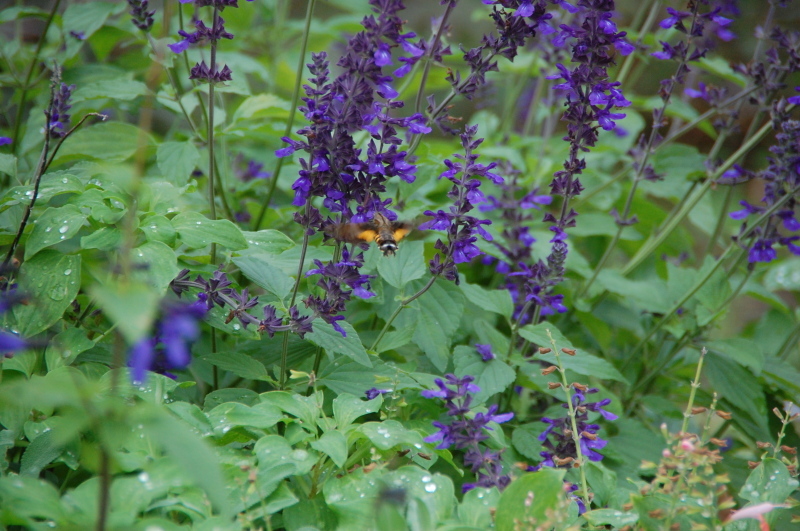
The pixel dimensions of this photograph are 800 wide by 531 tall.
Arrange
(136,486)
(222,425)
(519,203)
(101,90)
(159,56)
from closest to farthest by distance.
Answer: (136,486), (222,425), (159,56), (101,90), (519,203)

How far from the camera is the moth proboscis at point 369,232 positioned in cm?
154

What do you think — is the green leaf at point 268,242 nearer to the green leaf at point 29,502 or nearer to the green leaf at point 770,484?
the green leaf at point 29,502

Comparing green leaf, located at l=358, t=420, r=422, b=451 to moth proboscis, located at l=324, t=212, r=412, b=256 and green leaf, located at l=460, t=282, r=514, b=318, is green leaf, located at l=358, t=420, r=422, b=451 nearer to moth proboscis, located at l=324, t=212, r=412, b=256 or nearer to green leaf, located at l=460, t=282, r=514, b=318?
moth proboscis, located at l=324, t=212, r=412, b=256

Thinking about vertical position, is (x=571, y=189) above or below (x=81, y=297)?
above

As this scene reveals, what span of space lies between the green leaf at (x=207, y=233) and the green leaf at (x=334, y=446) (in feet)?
1.75

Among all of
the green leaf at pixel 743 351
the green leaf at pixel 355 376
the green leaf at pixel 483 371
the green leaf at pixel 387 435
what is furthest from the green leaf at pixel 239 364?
the green leaf at pixel 743 351

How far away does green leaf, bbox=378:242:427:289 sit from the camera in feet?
6.05

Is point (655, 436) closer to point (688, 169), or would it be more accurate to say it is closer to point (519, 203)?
point (519, 203)

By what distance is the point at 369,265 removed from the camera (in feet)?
6.31

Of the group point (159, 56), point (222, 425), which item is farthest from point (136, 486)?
point (159, 56)

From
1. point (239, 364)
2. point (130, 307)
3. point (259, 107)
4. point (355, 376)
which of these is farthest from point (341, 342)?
point (259, 107)

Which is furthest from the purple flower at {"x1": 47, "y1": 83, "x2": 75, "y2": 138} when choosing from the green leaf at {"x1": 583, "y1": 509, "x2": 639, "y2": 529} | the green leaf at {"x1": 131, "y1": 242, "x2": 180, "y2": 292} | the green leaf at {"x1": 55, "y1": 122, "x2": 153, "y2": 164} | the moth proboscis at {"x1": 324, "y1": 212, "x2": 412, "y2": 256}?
the green leaf at {"x1": 583, "y1": 509, "x2": 639, "y2": 529}

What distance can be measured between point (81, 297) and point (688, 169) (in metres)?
2.42

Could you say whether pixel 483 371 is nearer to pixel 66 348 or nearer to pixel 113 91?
pixel 66 348
